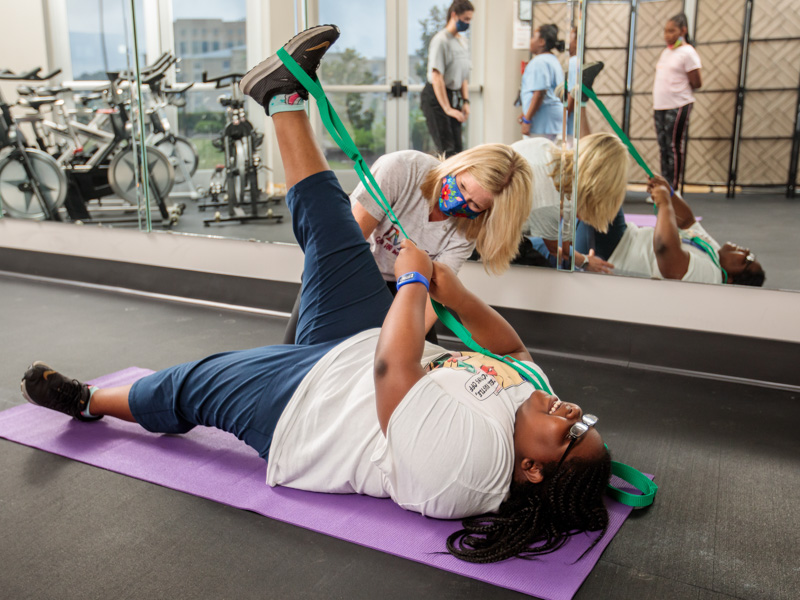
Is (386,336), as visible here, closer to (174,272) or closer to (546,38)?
(546,38)

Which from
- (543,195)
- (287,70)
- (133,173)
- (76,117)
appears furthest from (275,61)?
(76,117)

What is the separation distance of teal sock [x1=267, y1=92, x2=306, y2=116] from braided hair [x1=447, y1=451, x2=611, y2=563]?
118cm

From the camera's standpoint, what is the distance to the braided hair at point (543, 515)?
160 cm

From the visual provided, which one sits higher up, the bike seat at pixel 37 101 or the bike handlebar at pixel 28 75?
the bike handlebar at pixel 28 75


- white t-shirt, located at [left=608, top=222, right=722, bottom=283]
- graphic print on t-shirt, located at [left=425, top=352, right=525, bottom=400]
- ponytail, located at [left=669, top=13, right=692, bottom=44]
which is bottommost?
graphic print on t-shirt, located at [left=425, top=352, right=525, bottom=400]

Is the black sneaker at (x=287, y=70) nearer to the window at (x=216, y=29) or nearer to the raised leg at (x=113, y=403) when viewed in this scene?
the raised leg at (x=113, y=403)

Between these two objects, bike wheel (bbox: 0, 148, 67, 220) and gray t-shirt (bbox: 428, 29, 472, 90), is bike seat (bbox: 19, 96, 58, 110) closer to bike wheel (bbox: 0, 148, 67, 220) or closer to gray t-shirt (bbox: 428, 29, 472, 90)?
bike wheel (bbox: 0, 148, 67, 220)

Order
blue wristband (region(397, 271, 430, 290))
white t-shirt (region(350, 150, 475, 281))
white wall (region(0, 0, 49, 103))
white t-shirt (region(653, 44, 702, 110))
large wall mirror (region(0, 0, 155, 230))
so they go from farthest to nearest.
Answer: white wall (region(0, 0, 49, 103)) < large wall mirror (region(0, 0, 155, 230)) < white t-shirt (region(653, 44, 702, 110)) < white t-shirt (region(350, 150, 475, 281)) < blue wristband (region(397, 271, 430, 290))

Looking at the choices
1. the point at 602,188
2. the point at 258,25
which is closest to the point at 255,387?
the point at 602,188

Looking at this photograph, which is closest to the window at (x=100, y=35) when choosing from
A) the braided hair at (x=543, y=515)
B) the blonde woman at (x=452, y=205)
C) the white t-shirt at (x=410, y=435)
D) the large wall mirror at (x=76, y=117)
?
the large wall mirror at (x=76, y=117)

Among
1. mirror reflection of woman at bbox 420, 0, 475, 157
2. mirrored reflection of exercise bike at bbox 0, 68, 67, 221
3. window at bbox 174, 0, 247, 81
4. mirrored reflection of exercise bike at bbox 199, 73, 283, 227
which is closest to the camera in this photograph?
mirror reflection of woman at bbox 420, 0, 475, 157

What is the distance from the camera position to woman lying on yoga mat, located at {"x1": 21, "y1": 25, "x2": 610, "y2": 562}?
1.60 meters

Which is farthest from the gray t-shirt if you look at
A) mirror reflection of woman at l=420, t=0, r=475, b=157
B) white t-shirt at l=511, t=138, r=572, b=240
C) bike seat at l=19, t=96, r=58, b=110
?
bike seat at l=19, t=96, r=58, b=110

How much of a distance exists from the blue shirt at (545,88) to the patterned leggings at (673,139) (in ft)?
1.37
